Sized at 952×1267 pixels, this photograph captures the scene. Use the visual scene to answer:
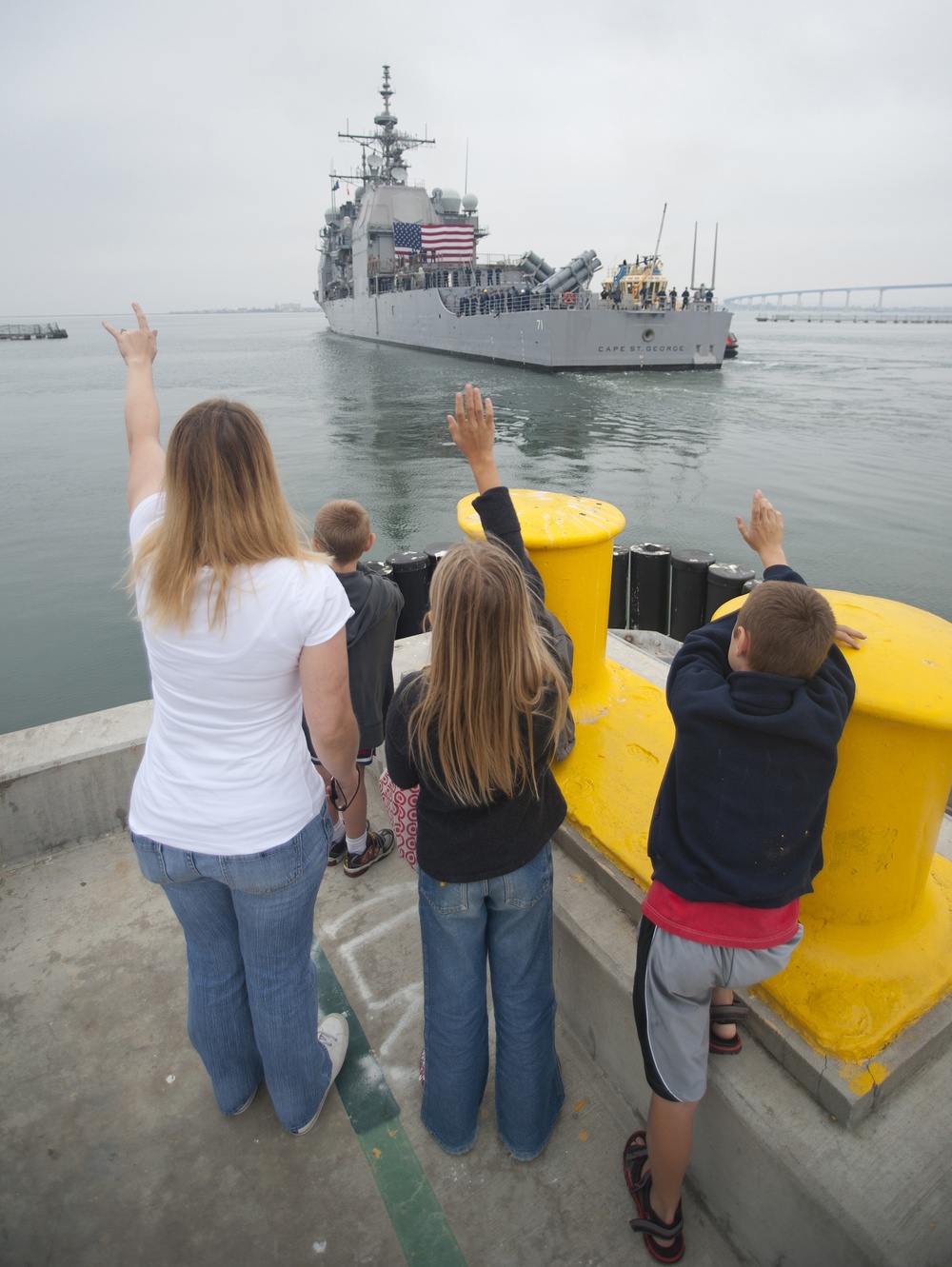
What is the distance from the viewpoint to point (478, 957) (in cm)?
193

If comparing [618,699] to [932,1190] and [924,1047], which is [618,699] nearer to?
[924,1047]

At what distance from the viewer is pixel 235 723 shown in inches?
67.6

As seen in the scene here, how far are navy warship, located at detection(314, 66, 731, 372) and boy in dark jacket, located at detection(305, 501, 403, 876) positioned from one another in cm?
3645

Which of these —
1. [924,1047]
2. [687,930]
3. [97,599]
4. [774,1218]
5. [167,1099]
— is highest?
[687,930]

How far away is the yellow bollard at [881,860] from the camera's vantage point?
176 centimetres

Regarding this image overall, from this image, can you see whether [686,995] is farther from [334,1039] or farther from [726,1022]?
[334,1039]

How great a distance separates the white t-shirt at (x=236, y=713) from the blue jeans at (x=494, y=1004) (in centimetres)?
48

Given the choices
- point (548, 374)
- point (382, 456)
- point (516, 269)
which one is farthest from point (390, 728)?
point (516, 269)

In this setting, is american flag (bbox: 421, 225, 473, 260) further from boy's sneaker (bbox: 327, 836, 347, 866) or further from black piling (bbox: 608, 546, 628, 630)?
boy's sneaker (bbox: 327, 836, 347, 866)

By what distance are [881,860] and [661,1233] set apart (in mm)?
1153

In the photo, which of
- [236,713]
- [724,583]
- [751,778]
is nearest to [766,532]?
[751,778]

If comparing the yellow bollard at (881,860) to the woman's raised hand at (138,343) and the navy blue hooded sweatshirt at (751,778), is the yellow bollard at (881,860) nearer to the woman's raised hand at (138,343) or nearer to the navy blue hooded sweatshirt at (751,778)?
the navy blue hooded sweatshirt at (751,778)

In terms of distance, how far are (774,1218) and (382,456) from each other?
66.1 feet

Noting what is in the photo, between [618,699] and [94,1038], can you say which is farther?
[618,699]
